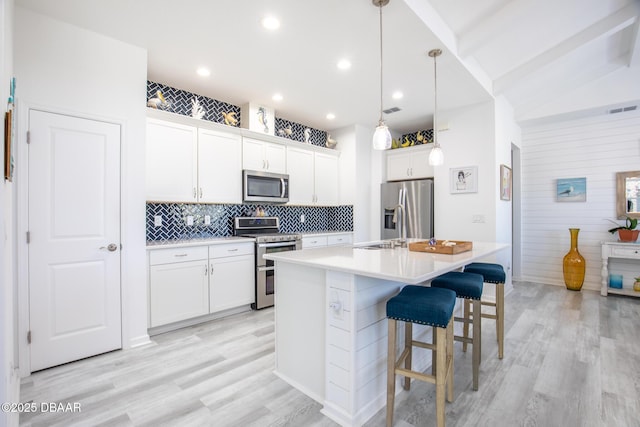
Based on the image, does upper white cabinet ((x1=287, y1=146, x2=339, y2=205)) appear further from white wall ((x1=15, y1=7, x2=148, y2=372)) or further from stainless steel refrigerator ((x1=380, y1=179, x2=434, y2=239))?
white wall ((x1=15, y1=7, x2=148, y2=372))

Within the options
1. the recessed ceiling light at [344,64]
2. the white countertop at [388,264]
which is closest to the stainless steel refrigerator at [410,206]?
the recessed ceiling light at [344,64]

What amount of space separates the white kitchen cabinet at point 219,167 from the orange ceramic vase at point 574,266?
5022 mm

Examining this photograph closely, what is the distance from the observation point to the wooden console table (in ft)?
13.8

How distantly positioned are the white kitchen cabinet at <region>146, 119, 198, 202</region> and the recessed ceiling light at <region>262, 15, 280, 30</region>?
1.59 meters

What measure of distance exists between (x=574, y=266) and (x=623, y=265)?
2.02 feet

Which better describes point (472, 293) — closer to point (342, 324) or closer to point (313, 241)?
point (342, 324)

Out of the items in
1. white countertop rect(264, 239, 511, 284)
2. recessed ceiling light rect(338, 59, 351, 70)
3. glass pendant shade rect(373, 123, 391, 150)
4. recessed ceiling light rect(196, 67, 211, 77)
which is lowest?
white countertop rect(264, 239, 511, 284)

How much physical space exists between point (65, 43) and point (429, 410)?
374cm

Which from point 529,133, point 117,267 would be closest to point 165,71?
point 117,267

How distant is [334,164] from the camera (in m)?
5.32

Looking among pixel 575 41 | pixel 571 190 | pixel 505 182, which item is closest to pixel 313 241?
pixel 505 182

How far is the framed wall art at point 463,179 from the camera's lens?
4.26 metres

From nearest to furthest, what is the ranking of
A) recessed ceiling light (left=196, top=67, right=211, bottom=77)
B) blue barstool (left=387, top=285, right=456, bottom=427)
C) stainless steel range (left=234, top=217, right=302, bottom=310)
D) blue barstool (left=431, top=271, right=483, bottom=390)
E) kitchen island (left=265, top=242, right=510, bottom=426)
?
1. blue barstool (left=387, top=285, right=456, bottom=427)
2. kitchen island (left=265, top=242, right=510, bottom=426)
3. blue barstool (left=431, top=271, right=483, bottom=390)
4. recessed ceiling light (left=196, top=67, right=211, bottom=77)
5. stainless steel range (left=234, top=217, right=302, bottom=310)

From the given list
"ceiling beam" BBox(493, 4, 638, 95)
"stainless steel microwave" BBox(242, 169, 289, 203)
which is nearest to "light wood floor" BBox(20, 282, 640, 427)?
"stainless steel microwave" BBox(242, 169, 289, 203)
